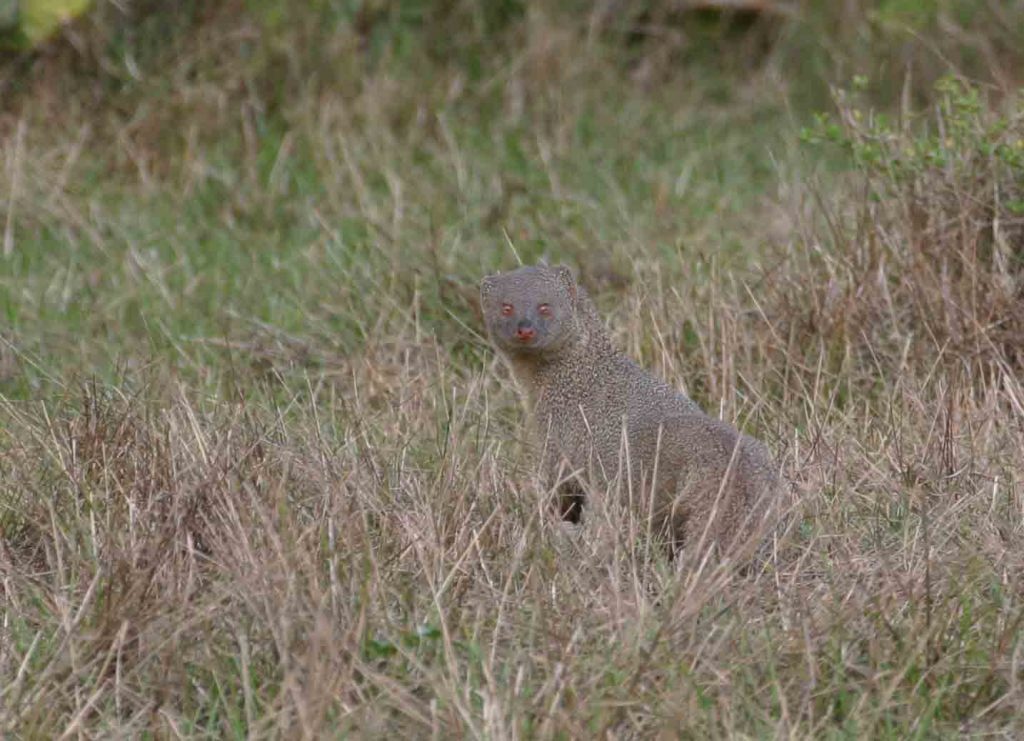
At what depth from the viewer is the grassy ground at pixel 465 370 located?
9.21 ft

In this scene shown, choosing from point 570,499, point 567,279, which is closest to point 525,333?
point 567,279

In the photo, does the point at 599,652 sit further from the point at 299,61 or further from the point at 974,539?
the point at 299,61

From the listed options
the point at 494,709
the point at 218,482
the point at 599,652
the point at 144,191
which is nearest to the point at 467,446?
the point at 218,482

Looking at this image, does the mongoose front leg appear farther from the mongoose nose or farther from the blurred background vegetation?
the blurred background vegetation

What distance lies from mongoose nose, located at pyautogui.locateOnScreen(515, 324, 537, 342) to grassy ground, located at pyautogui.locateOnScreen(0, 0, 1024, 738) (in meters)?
0.25

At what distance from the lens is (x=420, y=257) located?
5227 millimetres

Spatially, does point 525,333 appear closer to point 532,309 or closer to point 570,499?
point 532,309

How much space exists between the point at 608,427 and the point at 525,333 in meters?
0.25

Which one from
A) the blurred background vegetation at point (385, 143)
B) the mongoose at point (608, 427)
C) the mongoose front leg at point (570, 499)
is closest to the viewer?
the mongoose at point (608, 427)

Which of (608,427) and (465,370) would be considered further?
(465,370)

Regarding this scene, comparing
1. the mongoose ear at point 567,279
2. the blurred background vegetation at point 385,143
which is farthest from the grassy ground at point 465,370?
the mongoose ear at point 567,279

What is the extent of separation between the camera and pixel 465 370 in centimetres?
461

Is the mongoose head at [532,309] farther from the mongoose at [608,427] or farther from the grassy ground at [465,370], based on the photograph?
the grassy ground at [465,370]

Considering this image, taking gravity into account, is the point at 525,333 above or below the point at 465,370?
above
